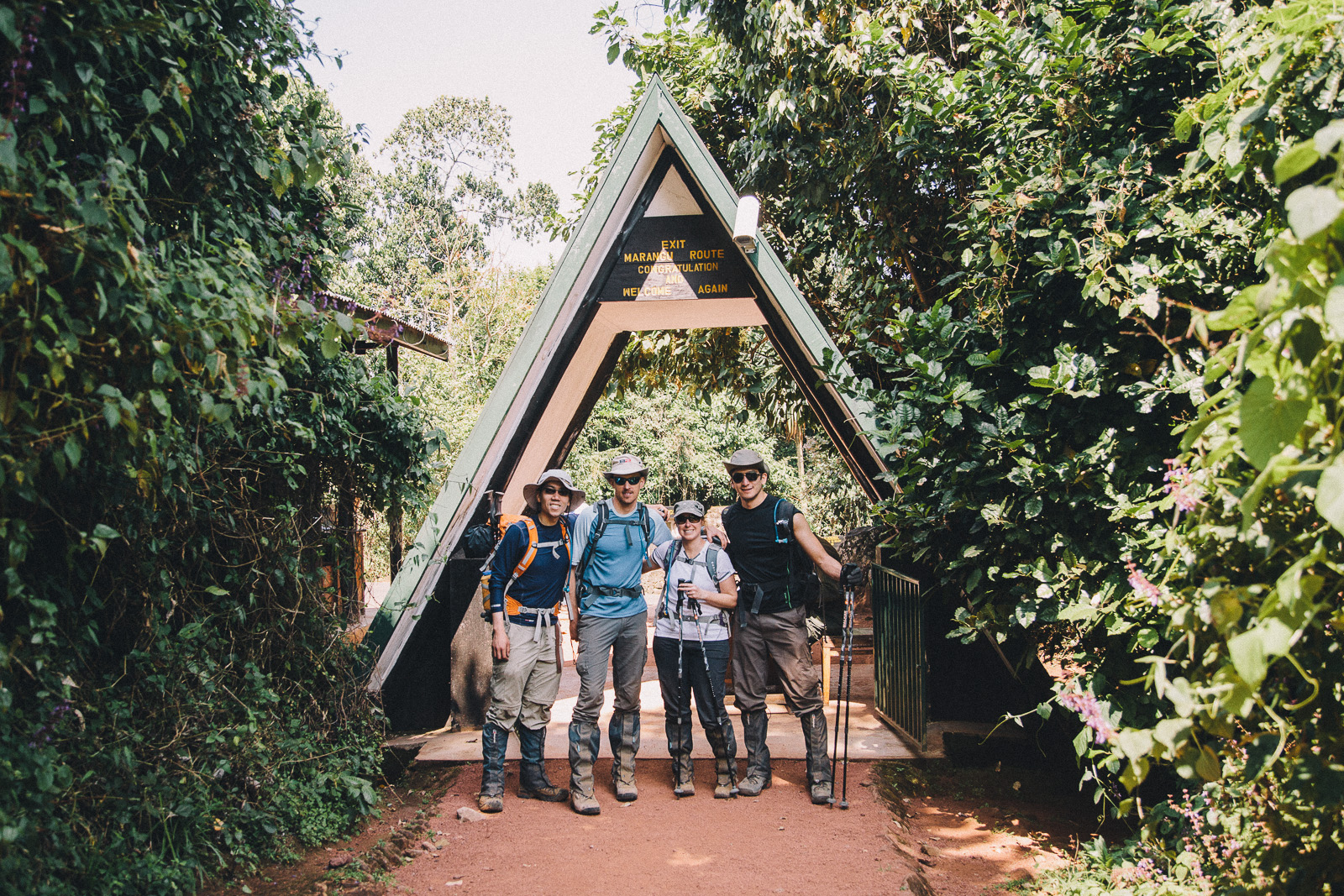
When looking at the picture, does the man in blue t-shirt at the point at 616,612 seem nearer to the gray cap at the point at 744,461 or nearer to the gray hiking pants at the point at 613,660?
the gray hiking pants at the point at 613,660

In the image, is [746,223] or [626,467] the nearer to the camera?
[626,467]

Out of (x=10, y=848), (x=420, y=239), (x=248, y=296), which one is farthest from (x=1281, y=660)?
(x=420, y=239)

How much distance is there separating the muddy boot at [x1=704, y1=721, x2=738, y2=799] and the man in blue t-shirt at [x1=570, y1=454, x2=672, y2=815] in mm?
541

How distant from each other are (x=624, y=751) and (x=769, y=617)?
53.1 inches

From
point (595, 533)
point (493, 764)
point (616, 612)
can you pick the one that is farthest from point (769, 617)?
point (493, 764)

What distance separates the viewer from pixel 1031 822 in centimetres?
523

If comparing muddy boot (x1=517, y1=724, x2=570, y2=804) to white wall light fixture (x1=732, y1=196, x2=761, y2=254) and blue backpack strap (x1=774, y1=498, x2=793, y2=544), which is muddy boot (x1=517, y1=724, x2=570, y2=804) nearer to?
blue backpack strap (x1=774, y1=498, x2=793, y2=544)

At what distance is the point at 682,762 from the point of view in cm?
548

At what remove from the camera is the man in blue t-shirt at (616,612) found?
5.34 meters

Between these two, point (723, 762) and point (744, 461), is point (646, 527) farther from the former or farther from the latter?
point (723, 762)

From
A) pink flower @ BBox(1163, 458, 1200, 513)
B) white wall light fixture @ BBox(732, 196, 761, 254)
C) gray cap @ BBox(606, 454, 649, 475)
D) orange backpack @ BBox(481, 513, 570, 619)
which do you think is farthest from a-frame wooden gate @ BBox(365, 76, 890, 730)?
pink flower @ BBox(1163, 458, 1200, 513)

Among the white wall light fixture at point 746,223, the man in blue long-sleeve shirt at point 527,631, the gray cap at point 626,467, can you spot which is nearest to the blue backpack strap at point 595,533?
the man in blue long-sleeve shirt at point 527,631

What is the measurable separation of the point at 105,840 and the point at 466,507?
2.86 metres

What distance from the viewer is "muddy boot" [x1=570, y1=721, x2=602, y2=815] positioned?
523 cm
